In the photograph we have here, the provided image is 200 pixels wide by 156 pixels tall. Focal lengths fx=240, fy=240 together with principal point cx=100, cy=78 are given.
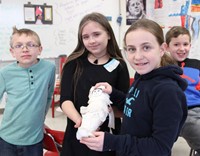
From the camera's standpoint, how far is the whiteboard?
144 inches

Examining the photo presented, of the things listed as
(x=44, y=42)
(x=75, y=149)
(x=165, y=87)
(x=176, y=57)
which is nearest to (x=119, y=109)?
(x=75, y=149)

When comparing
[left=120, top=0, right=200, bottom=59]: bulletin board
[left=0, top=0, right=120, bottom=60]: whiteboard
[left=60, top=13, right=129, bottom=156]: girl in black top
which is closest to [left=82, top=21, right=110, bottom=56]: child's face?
[left=60, top=13, right=129, bottom=156]: girl in black top

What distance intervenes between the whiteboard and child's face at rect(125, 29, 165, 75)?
126 inches

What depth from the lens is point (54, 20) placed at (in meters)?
3.97

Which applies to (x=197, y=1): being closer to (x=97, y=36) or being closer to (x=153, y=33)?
(x=97, y=36)

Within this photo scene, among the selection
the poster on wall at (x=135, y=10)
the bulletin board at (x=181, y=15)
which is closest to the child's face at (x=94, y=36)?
the bulletin board at (x=181, y=15)

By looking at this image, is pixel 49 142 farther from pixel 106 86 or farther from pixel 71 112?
pixel 106 86

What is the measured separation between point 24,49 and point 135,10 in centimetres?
342

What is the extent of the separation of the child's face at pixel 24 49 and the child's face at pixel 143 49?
27.2 inches

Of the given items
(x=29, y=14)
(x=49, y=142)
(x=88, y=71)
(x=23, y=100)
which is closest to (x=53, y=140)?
(x=49, y=142)

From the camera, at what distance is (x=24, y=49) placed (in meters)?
1.37

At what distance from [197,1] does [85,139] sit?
2955 mm

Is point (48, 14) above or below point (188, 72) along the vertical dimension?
above

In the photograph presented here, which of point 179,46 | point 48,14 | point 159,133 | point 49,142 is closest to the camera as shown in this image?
point 159,133
